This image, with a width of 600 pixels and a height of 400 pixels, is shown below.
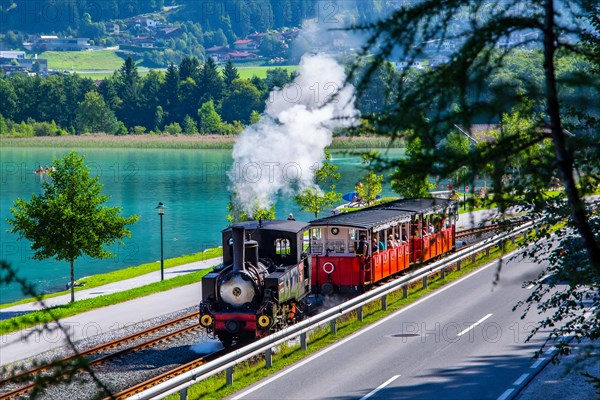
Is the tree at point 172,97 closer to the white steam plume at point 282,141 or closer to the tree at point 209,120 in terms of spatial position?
the tree at point 209,120

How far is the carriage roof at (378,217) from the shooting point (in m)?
26.4

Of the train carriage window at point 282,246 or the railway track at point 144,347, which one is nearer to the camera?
the railway track at point 144,347

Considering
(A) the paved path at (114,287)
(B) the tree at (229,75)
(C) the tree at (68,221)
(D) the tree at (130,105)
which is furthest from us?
(B) the tree at (229,75)

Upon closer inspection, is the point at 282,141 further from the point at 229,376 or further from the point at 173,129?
the point at 173,129

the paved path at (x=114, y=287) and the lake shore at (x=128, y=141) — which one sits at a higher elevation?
the lake shore at (x=128, y=141)

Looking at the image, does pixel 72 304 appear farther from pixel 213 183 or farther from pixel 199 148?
pixel 199 148

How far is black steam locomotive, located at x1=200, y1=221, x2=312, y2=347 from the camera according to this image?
21.2 meters

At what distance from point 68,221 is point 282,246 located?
12.3 meters

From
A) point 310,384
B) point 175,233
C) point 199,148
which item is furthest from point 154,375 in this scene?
point 199,148

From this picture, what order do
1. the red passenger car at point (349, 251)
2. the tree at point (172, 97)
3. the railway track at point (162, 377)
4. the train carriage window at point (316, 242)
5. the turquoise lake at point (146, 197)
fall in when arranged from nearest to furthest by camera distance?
the railway track at point (162, 377) < the red passenger car at point (349, 251) < the train carriage window at point (316, 242) < the turquoise lake at point (146, 197) < the tree at point (172, 97)

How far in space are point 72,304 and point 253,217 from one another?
371 inches

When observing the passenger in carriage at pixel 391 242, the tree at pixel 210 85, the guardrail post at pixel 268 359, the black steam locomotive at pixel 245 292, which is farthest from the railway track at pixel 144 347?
the tree at pixel 210 85

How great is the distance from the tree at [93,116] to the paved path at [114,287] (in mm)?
115173

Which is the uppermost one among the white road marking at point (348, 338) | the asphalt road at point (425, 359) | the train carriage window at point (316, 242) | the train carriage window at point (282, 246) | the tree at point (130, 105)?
the tree at point (130, 105)
